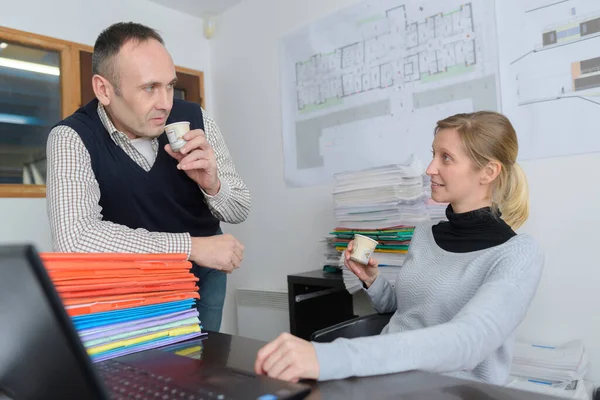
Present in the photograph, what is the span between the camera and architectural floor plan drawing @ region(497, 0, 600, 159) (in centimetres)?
169

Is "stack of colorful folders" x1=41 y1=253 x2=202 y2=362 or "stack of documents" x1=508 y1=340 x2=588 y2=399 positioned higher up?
"stack of colorful folders" x1=41 y1=253 x2=202 y2=362

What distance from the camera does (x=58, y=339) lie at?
0.42 meters

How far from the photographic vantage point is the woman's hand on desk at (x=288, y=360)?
638 millimetres

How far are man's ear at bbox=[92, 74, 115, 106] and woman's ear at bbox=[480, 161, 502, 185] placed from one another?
110 cm

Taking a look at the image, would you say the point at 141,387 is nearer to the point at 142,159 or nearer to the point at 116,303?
the point at 116,303

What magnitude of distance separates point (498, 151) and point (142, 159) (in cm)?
103

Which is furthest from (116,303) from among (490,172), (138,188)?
(490,172)

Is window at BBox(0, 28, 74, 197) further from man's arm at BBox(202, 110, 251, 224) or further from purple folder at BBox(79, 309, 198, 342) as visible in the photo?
purple folder at BBox(79, 309, 198, 342)

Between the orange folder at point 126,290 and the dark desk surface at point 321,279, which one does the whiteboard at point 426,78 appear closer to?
the dark desk surface at point 321,279

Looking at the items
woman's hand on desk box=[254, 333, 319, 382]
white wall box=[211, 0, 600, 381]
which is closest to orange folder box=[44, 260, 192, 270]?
woman's hand on desk box=[254, 333, 319, 382]

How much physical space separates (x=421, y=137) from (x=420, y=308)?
3.73 feet

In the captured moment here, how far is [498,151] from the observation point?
1288 mm

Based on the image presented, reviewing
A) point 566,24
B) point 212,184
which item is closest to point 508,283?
point 212,184

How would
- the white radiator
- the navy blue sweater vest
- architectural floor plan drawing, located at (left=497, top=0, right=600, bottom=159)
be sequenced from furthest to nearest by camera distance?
the white radiator → architectural floor plan drawing, located at (left=497, top=0, right=600, bottom=159) → the navy blue sweater vest
